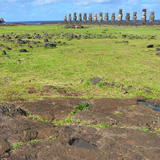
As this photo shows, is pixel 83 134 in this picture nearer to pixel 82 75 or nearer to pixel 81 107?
pixel 81 107

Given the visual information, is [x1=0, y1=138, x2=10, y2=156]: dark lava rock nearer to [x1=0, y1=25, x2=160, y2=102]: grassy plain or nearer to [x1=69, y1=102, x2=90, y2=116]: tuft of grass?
[x1=69, y1=102, x2=90, y2=116]: tuft of grass

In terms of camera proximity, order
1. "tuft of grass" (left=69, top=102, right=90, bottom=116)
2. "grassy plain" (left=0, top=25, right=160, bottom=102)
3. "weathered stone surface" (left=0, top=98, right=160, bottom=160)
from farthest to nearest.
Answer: "grassy plain" (left=0, top=25, right=160, bottom=102) → "tuft of grass" (left=69, top=102, right=90, bottom=116) → "weathered stone surface" (left=0, top=98, right=160, bottom=160)

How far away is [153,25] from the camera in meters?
55.1

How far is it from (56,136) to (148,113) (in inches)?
136

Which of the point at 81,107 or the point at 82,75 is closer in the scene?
the point at 81,107

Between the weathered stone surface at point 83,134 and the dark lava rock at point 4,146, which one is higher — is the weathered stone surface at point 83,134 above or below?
below

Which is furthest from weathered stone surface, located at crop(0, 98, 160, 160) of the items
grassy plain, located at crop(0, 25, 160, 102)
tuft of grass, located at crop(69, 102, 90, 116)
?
grassy plain, located at crop(0, 25, 160, 102)

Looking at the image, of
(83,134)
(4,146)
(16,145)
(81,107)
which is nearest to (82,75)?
(81,107)

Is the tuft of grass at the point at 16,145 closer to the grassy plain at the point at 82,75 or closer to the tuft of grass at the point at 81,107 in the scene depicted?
the tuft of grass at the point at 81,107

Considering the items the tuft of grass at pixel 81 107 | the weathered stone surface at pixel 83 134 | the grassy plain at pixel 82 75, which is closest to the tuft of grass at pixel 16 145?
the weathered stone surface at pixel 83 134

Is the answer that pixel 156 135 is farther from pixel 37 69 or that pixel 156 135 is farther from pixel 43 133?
pixel 37 69

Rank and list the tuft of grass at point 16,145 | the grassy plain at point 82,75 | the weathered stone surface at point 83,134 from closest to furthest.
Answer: the weathered stone surface at point 83,134
the tuft of grass at point 16,145
the grassy plain at point 82,75

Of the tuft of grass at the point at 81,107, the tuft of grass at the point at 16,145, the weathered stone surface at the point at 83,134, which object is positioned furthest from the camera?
the tuft of grass at the point at 81,107

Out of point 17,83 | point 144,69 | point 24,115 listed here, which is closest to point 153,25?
point 144,69
